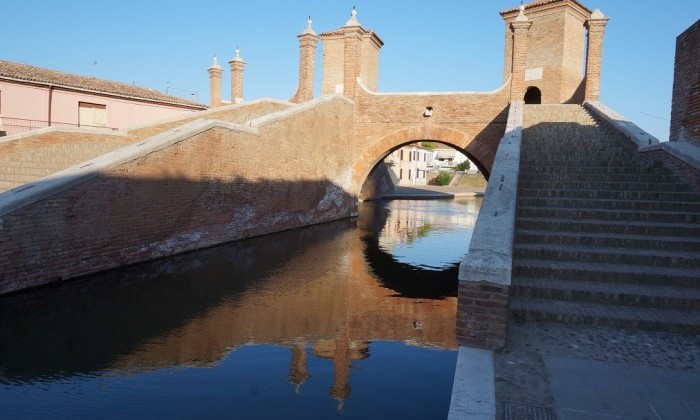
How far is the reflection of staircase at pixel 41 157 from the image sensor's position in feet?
31.9

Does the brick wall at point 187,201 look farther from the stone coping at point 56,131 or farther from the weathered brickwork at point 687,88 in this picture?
the weathered brickwork at point 687,88

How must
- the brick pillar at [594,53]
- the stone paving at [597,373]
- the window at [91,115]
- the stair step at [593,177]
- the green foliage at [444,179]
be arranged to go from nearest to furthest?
1. the stone paving at [597,373]
2. the stair step at [593,177]
3. the brick pillar at [594,53]
4. the window at [91,115]
5. the green foliage at [444,179]

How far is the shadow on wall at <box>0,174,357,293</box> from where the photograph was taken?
6672 mm

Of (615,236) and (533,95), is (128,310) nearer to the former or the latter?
(615,236)

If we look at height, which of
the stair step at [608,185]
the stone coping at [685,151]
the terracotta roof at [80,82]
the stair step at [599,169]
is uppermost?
the terracotta roof at [80,82]

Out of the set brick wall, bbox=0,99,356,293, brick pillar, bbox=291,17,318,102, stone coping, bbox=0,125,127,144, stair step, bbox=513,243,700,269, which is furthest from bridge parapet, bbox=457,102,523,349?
brick pillar, bbox=291,17,318,102

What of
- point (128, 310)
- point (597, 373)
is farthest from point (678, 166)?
point (128, 310)

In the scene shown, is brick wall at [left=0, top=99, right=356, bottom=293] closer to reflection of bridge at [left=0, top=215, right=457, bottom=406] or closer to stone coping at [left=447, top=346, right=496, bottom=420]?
reflection of bridge at [left=0, top=215, right=457, bottom=406]

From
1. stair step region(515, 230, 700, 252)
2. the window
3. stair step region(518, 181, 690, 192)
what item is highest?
the window

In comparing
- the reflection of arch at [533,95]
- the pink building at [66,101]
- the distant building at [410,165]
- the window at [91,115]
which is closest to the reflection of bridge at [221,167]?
the reflection of arch at [533,95]

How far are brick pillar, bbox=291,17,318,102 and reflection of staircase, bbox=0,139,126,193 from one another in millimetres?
8320

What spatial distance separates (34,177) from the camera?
9742 millimetres

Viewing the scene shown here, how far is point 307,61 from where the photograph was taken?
61.6 feet

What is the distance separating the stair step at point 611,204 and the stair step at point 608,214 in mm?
247
